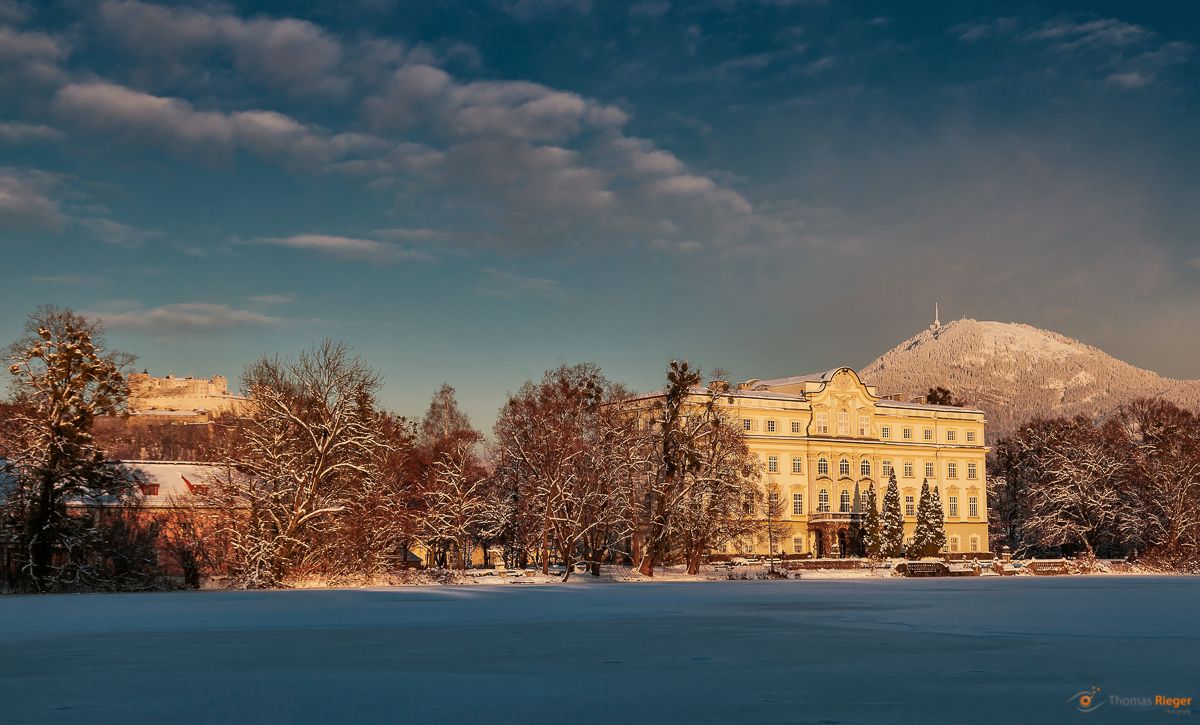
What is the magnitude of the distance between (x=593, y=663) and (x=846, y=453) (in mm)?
86472

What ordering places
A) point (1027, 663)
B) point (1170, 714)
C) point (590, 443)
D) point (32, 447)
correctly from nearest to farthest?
point (1170, 714)
point (1027, 663)
point (32, 447)
point (590, 443)

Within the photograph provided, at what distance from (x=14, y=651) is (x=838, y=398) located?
288 feet

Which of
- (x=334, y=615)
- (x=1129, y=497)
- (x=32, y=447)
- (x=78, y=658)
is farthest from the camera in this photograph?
(x=1129, y=497)

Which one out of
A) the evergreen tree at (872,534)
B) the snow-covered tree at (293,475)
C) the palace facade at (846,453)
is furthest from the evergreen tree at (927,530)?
the snow-covered tree at (293,475)

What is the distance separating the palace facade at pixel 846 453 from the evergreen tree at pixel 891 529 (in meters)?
8.29

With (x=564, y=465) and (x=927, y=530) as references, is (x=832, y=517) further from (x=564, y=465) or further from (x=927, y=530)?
(x=564, y=465)

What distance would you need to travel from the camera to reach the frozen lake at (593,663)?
11.9 metres

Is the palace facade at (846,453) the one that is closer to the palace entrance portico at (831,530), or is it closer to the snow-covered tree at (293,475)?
the palace entrance portico at (831,530)

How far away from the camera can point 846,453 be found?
99938 millimetres

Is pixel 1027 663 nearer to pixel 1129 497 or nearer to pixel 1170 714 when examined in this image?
pixel 1170 714

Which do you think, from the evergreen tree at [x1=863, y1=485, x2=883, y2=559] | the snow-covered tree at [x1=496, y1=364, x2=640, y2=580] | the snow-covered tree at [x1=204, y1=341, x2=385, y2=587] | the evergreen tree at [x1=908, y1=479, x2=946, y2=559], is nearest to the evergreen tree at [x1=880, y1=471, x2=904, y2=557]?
the evergreen tree at [x1=863, y1=485, x2=883, y2=559]

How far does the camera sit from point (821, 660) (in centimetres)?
1647

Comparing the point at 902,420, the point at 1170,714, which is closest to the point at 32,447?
the point at 1170,714

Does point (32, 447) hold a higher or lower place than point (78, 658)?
higher
